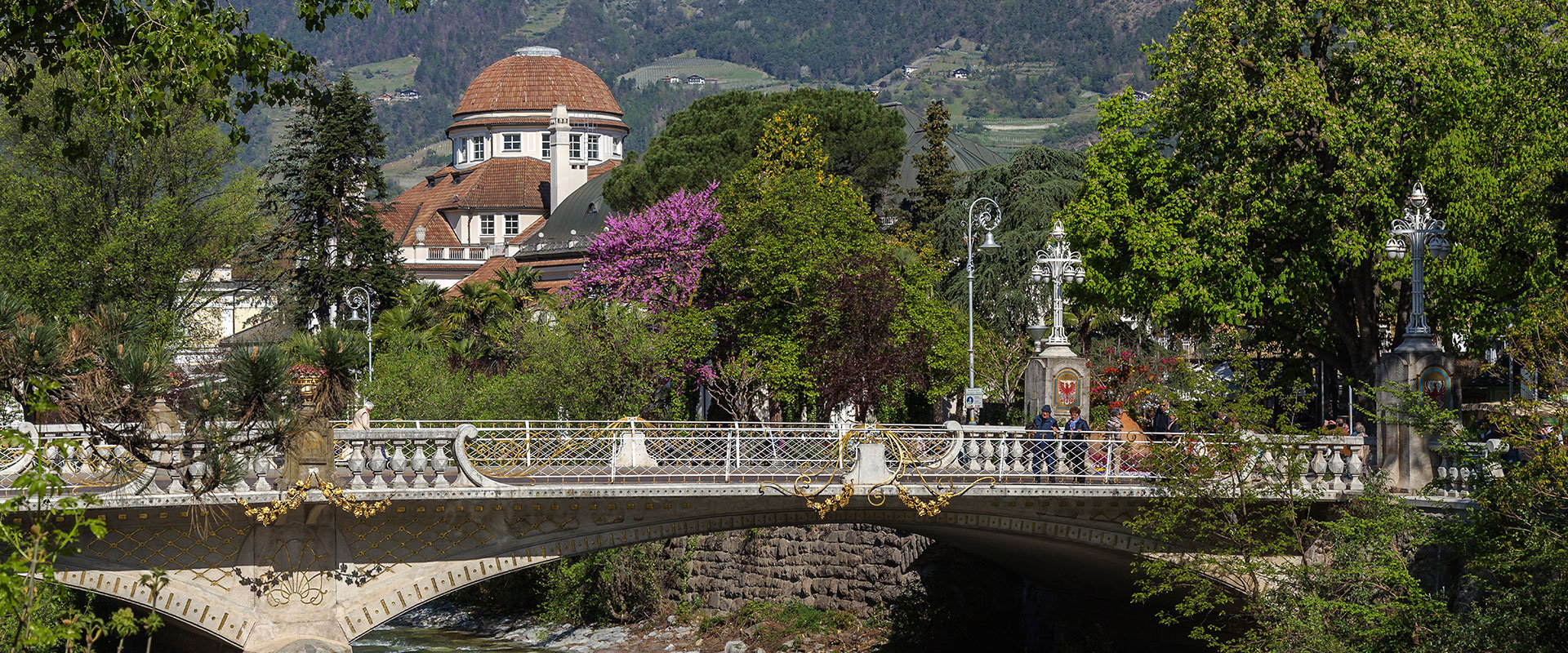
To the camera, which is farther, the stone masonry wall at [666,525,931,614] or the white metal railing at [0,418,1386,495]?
the stone masonry wall at [666,525,931,614]

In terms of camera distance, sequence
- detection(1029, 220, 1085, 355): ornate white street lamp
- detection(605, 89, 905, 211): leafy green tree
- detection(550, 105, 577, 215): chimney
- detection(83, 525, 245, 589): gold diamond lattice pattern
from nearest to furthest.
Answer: detection(83, 525, 245, 589): gold diamond lattice pattern → detection(1029, 220, 1085, 355): ornate white street lamp → detection(605, 89, 905, 211): leafy green tree → detection(550, 105, 577, 215): chimney

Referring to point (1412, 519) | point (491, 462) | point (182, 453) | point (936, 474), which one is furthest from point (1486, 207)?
point (182, 453)

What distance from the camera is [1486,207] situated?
26516 millimetres

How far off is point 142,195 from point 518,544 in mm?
19006

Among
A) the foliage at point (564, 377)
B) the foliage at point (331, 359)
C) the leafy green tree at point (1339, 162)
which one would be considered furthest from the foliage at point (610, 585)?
the foliage at point (331, 359)

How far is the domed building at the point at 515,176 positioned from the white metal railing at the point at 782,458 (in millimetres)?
54620

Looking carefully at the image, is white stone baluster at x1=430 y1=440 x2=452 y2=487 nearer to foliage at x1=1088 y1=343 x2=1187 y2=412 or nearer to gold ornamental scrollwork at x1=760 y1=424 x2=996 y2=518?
gold ornamental scrollwork at x1=760 y1=424 x2=996 y2=518

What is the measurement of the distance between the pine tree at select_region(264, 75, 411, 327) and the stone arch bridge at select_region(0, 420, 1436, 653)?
2824 centimetres

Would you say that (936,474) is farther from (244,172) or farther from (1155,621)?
(244,172)

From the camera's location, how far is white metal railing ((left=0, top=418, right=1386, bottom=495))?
21203 mm

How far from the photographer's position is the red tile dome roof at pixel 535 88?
102875 millimetres

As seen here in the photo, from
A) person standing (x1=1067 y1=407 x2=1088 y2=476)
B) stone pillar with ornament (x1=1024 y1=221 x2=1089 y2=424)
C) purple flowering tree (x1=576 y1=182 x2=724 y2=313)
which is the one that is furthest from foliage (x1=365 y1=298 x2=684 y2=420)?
person standing (x1=1067 y1=407 x2=1088 y2=476)

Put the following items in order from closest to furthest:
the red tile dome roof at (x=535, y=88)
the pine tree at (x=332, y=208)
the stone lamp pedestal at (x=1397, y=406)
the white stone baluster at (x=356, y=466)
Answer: the white stone baluster at (x=356, y=466)
the stone lamp pedestal at (x=1397, y=406)
the pine tree at (x=332, y=208)
the red tile dome roof at (x=535, y=88)

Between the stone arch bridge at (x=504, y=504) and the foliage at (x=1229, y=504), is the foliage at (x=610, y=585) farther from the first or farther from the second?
the foliage at (x=1229, y=504)
